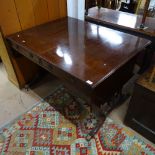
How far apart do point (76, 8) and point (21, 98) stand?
4.11ft

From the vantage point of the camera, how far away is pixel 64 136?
4.71 feet

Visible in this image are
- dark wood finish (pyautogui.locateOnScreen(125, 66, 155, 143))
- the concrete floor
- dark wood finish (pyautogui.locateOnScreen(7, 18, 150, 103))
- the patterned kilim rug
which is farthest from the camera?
the concrete floor

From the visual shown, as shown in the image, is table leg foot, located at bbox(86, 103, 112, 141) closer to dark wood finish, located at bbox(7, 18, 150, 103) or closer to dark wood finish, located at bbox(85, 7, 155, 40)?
dark wood finish, located at bbox(7, 18, 150, 103)

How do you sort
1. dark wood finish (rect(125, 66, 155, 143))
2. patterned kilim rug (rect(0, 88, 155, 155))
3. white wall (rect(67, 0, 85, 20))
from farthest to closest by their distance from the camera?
1. white wall (rect(67, 0, 85, 20))
2. patterned kilim rug (rect(0, 88, 155, 155))
3. dark wood finish (rect(125, 66, 155, 143))

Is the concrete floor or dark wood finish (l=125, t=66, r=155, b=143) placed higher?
dark wood finish (l=125, t=66, r=155, b=143)

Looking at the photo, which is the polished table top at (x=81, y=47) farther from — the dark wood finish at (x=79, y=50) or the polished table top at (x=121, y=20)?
the polished table top at (x=121, y=20)

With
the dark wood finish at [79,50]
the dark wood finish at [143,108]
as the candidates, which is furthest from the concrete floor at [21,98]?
the dark wood finish at [79,50]

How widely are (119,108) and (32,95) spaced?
39.9 inches

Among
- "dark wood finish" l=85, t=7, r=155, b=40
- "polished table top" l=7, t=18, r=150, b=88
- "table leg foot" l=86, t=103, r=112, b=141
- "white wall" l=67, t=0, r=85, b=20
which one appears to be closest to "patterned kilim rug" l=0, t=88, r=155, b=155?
"table leg foot" l=86, t=103, r=112, b=141

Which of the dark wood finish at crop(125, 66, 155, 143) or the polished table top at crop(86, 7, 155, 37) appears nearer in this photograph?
the dark wood finish at crop(125, 66, 155, 143)

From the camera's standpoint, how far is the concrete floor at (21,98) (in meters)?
1.63

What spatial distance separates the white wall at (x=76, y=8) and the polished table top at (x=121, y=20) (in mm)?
154

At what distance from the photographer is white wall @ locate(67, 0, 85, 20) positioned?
1820 mm

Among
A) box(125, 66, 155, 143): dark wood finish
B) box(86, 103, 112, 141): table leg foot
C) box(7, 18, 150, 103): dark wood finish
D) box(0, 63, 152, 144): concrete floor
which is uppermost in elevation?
box(7, 18, 150, 103): dark wood finish
